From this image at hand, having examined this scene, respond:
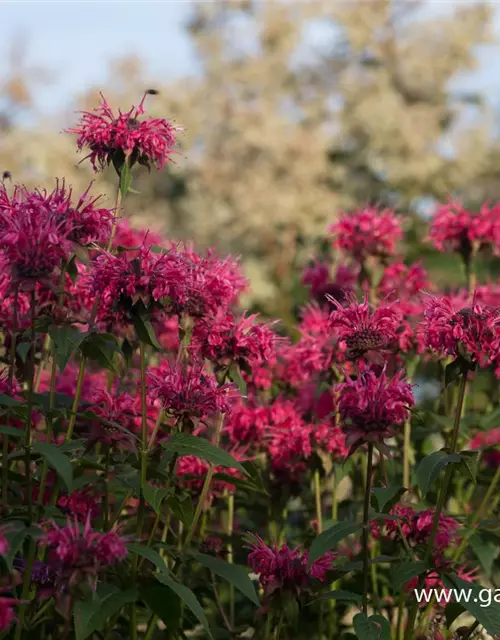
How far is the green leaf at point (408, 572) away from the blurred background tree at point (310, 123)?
16.5 meters

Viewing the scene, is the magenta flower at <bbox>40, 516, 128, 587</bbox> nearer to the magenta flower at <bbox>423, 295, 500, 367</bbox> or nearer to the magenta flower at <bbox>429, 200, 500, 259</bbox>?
the magenta flower at <bbox>423, 295, 500, 367</bbox>

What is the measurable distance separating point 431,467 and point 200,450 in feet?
1.67

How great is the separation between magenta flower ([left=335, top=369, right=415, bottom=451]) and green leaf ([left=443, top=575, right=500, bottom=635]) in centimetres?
41

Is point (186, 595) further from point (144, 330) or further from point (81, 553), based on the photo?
Answer: point (144, 330)

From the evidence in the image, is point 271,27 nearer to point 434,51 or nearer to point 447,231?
point 434,51

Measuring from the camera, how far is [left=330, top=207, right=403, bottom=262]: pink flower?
3686 mm

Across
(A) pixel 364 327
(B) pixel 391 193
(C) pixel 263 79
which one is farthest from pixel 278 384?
(C) pixel 263 79

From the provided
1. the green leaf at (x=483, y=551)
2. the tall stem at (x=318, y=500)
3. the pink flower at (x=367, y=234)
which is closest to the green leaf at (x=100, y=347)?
the tall stem at (x=318, y=500)

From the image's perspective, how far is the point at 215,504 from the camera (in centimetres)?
322

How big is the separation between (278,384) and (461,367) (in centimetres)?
136

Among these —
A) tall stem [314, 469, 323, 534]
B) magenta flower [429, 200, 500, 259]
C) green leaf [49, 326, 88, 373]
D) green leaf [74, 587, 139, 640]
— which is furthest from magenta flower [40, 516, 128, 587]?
magenta flower [429, 200, 500, 259]

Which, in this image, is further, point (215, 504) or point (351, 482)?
point (351, 482)

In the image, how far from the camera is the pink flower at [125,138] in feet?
8.39

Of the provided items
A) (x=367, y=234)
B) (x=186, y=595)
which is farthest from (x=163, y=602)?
(x=367, y=234)
